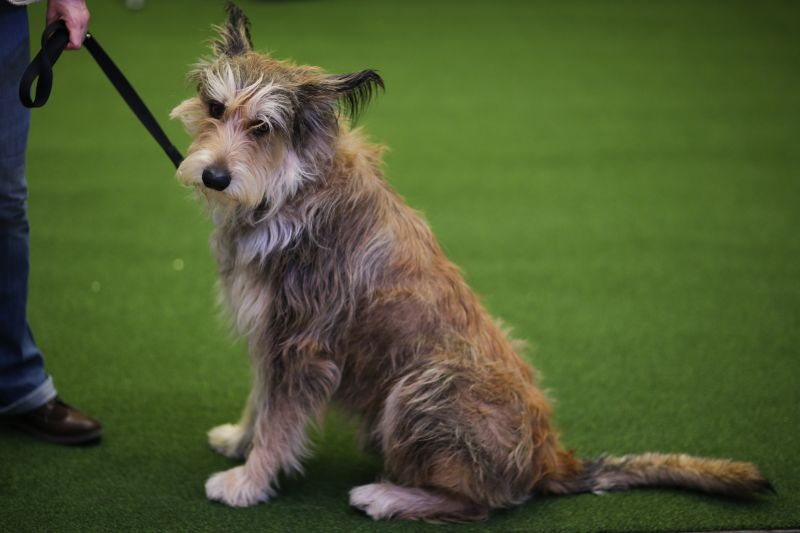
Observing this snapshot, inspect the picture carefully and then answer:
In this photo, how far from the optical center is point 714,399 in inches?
136

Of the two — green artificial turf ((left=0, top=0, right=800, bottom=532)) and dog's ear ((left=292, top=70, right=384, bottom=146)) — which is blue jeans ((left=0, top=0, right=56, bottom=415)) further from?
dog's ear ((left=292, top=70, right=384, bottom=146))

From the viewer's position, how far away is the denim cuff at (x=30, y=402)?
301 cm

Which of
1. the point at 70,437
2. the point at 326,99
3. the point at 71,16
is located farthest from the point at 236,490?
the point at 71,16

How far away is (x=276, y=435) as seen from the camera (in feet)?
9.05

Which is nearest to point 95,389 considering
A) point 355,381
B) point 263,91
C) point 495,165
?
point 355,381

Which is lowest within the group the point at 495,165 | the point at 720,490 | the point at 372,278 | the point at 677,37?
the point at 720,490

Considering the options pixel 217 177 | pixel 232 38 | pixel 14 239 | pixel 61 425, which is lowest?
pixel 61 425

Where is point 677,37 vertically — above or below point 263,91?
above

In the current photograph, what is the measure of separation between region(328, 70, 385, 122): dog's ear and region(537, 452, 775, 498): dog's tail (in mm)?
1196

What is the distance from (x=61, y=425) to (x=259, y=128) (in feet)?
4.03

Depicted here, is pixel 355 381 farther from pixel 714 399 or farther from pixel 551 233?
pixel 551 233

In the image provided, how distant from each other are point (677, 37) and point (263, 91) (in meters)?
6.72

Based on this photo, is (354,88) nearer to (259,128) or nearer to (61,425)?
(259,128)

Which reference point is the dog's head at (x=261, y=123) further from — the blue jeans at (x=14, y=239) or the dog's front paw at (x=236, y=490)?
the dog's front paw at (x=236, y=490)
